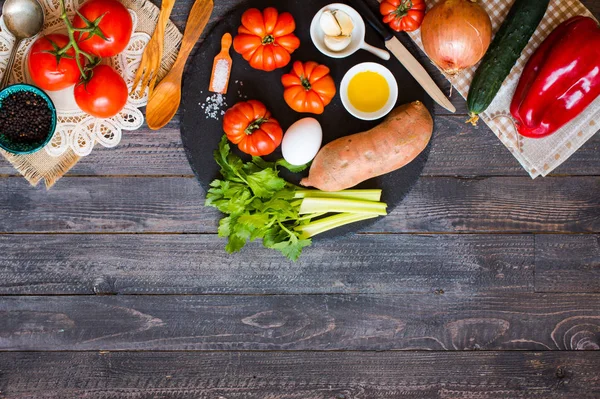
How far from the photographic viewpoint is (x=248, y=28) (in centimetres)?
144

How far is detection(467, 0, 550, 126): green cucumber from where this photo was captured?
142 cm

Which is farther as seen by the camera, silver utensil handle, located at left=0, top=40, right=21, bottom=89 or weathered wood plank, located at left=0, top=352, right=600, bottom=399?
weathered wood plank, located at left=0, top=352, right=600, bottom=399

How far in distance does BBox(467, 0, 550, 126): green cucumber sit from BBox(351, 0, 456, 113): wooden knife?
107 millimetres

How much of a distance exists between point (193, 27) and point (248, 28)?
0.21 m

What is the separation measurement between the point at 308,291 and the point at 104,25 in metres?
1.00

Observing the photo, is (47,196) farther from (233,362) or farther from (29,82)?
(233,362)

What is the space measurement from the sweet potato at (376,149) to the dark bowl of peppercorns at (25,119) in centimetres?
77

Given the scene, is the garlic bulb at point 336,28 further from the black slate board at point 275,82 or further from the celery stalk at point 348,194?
the celery stalk at point 348,194

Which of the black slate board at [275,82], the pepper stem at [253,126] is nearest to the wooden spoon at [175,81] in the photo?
the black slate board at [275,82]

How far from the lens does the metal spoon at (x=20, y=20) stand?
147 cm

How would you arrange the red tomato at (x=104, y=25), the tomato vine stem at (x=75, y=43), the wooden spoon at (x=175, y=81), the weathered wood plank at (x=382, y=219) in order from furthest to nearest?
the weathered wood plank at (x=382, y=219) < the wooden spoon at (x=175, y=81) < the red tomato at (x=104, y=25) < the tomato vine stem at (x=75, y=43)

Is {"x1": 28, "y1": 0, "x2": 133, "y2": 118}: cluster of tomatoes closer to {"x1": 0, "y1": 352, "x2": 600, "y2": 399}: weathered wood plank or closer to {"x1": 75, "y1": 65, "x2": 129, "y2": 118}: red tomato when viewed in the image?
{"x1": 75, "y1": 65, "x2": 129, "y2": 118}: red tomato

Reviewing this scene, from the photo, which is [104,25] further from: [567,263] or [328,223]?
[567,263]

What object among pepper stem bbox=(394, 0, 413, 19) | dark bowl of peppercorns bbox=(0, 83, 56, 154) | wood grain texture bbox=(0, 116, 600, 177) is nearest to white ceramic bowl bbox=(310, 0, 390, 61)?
pepper stem bbox=(394, 0, 413, 19)
